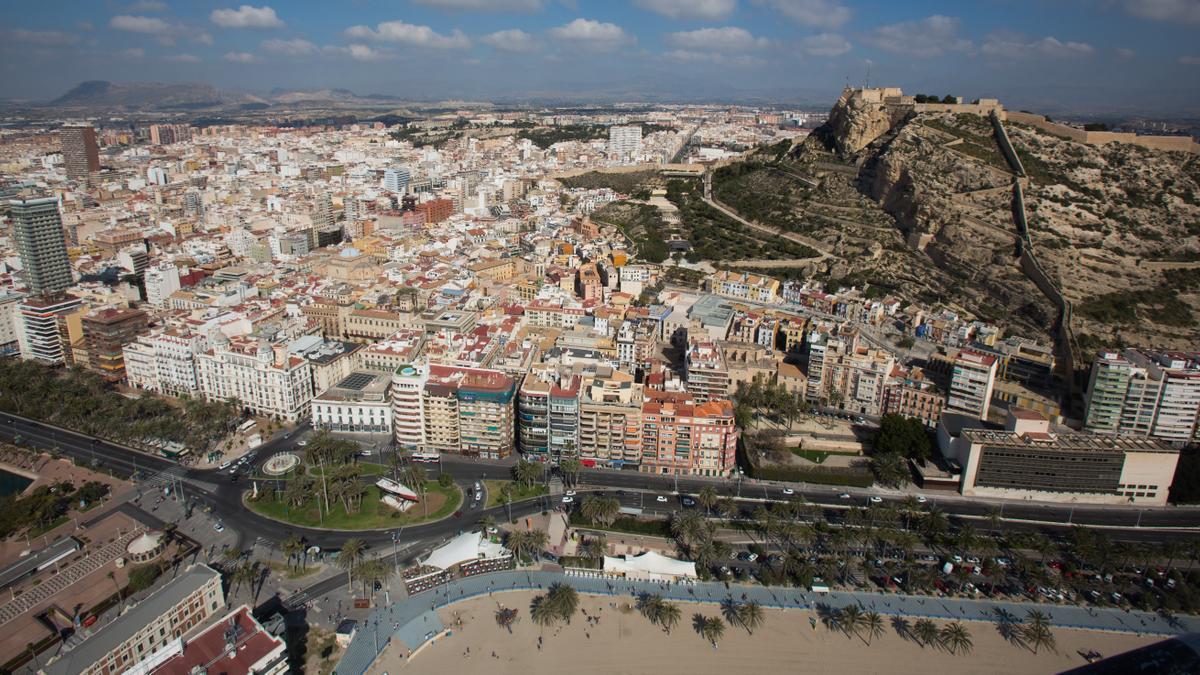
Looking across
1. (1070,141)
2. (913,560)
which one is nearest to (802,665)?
(913,560)

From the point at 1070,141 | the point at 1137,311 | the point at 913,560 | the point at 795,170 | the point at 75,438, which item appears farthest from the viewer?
the point at 795,170

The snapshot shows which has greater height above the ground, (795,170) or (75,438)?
(795,170)

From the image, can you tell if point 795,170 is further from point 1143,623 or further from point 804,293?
point 1143,623

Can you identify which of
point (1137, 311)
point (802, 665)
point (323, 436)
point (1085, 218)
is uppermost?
point (1085, 218)

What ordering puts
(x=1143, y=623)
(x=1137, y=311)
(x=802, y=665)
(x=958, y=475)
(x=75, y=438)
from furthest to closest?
(x=1137, y=311), (x=75, y=438), (x=958, y=475), (x=1143, y=623), (x=802, y=665)

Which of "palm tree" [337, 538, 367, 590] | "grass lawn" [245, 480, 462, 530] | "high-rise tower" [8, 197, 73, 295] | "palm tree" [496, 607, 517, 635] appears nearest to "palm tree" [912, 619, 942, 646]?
"palm tree" [496, 607, 517, 635]

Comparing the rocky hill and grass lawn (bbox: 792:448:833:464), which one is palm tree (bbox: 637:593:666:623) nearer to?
grass lawn (bbox: 792:448:833:464)

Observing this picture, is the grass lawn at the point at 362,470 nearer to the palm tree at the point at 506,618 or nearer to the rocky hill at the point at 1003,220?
the palm tree at the point at 506,618

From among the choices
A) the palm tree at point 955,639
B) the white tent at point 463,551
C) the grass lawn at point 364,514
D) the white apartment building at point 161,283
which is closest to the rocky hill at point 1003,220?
the palm tree at point 955,639
